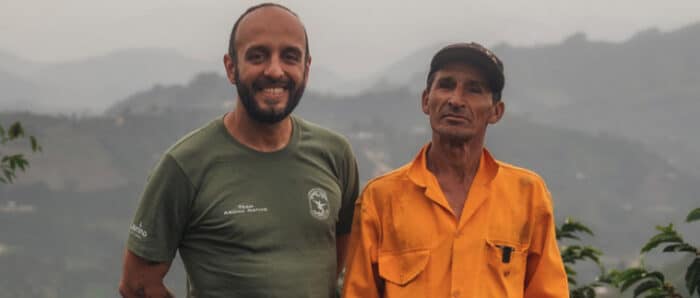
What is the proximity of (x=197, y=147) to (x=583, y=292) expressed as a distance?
408 centimetres

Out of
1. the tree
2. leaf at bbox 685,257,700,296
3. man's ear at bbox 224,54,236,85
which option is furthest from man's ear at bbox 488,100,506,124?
leaf at bbox 685,257,700,296

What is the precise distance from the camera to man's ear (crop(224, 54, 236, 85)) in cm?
477

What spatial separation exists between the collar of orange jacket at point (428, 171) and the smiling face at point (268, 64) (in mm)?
817

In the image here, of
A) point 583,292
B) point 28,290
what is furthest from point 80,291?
point 583,292

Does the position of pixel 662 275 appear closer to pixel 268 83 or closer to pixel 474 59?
pixel 474 59

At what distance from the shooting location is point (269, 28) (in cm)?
462

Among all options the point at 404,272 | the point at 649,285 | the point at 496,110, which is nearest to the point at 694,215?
the point at 649,285

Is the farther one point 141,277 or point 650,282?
point 650,282

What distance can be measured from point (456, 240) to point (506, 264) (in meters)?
0.33

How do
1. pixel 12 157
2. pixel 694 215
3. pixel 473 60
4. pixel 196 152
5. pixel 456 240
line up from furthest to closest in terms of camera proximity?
pixel 12 157 → pixel 694 215 → pixel 196 152 → pixel 473 60 → pixel 456 240

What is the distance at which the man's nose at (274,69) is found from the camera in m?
4.54

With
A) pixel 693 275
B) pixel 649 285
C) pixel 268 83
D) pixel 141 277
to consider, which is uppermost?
pixel 268 83

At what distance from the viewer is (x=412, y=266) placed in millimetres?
4469

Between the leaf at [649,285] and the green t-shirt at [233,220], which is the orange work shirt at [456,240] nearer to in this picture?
the green t-shirt at [233,220]
